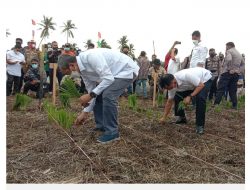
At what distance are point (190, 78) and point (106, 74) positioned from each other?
1222 mm

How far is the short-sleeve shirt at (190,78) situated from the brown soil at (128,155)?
61 cm

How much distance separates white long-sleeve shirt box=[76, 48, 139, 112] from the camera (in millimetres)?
3215

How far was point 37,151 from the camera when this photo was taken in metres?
3.21

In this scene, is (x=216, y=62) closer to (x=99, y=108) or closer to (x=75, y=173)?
(x=99, y=108)

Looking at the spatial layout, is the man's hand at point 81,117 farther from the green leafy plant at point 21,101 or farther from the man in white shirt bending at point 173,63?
the man in white shirt bending at point 173,63

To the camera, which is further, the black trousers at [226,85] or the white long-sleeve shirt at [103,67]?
the black trousers at [226,85]

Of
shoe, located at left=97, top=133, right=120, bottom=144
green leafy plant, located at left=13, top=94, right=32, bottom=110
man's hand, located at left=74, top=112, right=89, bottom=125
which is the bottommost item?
Answer: shoe, located at left=97, top=133, right=120, bottom=144

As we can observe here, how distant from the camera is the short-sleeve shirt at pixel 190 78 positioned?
3.93 metres

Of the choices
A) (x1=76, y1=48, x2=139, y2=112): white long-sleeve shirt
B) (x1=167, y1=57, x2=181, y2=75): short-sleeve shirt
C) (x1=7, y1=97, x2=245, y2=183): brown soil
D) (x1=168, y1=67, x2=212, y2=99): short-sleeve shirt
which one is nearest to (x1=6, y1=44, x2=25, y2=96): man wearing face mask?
(x1=7, y1=97, x2=245, y2=183): brown soil

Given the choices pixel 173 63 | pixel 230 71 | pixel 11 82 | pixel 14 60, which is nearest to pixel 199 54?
pixel 173 63

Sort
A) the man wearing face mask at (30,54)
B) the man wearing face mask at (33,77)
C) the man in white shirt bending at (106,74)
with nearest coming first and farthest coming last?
the man in white shirt bending at (106,74) → the man wearing face mask at (33,77) → the man wearing face mask at (30,54)

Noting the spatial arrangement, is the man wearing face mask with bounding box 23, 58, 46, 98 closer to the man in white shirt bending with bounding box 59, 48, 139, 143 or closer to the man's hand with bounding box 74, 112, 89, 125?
the man's hand with bounding box 74, 112, 89, 125

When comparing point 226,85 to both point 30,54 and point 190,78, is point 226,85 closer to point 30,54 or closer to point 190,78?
point 190,78

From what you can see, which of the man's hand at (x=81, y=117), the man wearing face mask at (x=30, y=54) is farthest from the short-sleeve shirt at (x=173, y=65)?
the man wearing face mask at (x=30, y=54)
